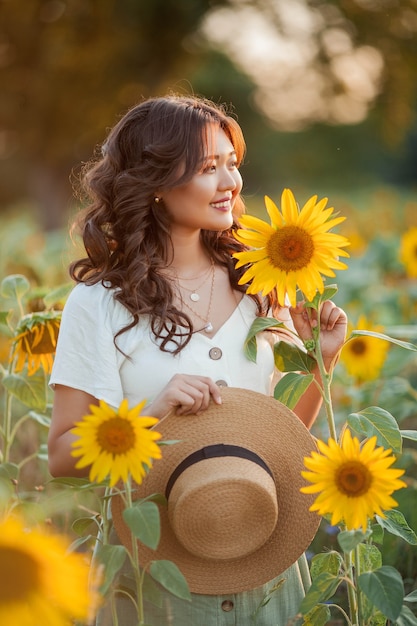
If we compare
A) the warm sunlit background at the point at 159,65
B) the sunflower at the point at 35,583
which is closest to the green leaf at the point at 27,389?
the sunflower at the point at 35,583

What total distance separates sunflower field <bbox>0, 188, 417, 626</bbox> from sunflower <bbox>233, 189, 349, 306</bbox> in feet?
0.14

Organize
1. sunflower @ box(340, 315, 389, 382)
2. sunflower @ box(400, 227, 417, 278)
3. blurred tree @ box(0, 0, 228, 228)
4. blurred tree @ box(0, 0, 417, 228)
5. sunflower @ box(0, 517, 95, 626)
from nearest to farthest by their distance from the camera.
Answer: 1. sunflower @ box(0, 517, 95, 626)
2. sunflower @ box(340, 315, 389, 382)
3. sunflower @ box(400, 227, 417, 278)
4. blurred tree @ box(0, 0, 417, 228)
5. blurred tree @ box(0, 0, 228, 228)

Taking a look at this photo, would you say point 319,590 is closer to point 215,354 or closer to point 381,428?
point 381,428

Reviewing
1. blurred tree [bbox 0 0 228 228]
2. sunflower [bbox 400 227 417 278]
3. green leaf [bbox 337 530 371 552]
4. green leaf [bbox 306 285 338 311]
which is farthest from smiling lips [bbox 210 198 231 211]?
blurred tree [bbox 0 0 228 228]

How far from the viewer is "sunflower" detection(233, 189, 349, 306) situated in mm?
1820

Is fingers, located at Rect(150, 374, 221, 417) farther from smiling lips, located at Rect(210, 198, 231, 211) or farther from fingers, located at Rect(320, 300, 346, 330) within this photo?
smiling lips, located at Rect(210, 198, 231, 211)

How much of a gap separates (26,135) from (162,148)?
11.5 m

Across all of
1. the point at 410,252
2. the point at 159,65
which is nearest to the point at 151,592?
the point at 410,252

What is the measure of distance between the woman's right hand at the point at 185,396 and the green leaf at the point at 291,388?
133 mm

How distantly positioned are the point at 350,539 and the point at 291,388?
34 centimetres

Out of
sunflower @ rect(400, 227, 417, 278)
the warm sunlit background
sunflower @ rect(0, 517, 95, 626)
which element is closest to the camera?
sunflower @ rect(0, 517, 95, 626)

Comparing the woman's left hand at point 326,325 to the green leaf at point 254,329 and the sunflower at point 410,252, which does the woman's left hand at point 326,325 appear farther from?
the sunflower at point 410,252

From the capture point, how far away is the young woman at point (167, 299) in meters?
2.00

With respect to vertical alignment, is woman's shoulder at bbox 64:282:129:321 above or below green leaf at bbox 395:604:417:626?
above
